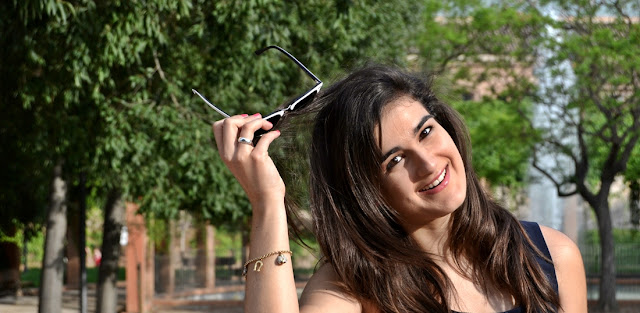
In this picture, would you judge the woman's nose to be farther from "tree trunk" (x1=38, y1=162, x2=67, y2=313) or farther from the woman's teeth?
"tree trunk" (x1=38, y1=162, x2=67, y2=313)

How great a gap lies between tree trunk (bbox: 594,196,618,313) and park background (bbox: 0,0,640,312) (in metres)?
0.04

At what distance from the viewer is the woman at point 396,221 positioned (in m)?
2.10

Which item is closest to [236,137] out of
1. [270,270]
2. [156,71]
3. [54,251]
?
[270,270]

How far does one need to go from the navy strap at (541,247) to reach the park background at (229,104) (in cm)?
50

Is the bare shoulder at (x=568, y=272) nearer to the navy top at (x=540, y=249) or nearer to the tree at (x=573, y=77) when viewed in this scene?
the navy top at (x=540, y=249)

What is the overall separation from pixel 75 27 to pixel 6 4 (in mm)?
1223

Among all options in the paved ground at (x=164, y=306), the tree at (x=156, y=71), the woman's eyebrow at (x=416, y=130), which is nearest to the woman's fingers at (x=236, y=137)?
the woman's eyebrow at (x=416, y=130)

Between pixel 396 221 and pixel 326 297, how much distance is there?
270 mm

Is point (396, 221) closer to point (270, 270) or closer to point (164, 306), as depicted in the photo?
point (270, 270)

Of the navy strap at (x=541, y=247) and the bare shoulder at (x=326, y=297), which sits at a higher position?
the navy strap at (x=541, y=247)

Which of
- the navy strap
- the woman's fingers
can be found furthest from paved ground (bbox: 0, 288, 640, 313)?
the woman's fingers

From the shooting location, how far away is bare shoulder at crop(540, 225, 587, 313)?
88.9 inches

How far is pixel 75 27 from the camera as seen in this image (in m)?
8.52

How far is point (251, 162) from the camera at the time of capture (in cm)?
205
